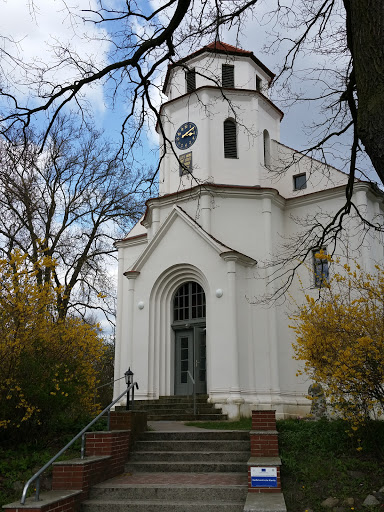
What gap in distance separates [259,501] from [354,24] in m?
5.67

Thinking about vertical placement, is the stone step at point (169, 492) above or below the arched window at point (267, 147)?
below

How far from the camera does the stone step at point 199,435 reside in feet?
29.9

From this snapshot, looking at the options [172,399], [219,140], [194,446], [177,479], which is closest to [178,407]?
[172,399]

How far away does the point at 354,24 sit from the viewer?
5.27 metres

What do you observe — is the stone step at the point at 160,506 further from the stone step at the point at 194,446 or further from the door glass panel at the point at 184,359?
the door glass panel at the point at 184,359

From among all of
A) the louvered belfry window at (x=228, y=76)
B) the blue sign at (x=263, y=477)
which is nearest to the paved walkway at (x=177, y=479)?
the blue sign at (x=263, y=477)

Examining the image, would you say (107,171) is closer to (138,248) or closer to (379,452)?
(138,248)

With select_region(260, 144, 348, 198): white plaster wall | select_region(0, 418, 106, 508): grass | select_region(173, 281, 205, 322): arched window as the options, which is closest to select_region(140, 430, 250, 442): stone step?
select_region(0, 418, 106, 508): grass

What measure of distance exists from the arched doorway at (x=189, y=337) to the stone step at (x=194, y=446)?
23.7ft

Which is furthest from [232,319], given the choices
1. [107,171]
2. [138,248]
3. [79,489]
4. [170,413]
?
[107,171]

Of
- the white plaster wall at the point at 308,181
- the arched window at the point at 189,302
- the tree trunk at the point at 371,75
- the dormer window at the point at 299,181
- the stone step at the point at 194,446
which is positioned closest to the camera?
the tree trunk at the point at 371,75

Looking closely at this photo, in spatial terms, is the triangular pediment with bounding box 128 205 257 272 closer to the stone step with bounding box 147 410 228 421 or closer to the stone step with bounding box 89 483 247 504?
the stone step with bounding box 147 410 228 421

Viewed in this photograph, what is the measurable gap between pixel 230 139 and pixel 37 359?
12.4m

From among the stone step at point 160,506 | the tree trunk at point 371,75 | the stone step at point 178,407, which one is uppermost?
the tree trunk at point 371,75
